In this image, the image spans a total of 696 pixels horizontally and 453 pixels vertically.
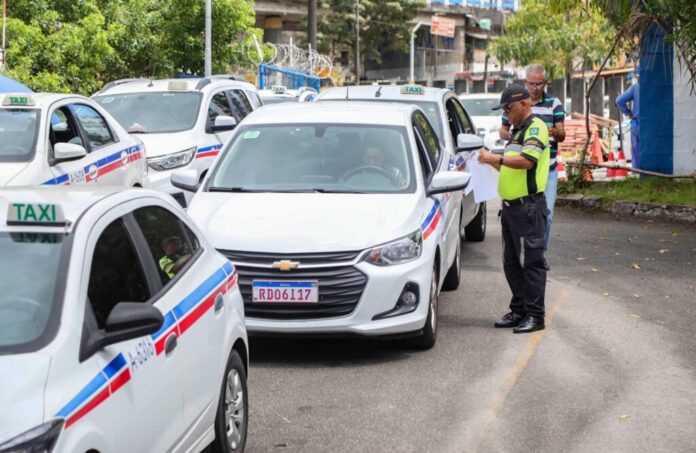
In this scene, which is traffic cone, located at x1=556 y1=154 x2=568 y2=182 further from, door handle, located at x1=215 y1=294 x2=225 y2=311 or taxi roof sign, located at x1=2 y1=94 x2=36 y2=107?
door handle, located at x1=215 y1=294 x2=225 y2=311

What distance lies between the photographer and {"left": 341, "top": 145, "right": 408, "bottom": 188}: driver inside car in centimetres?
893

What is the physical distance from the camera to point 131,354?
14.5ft

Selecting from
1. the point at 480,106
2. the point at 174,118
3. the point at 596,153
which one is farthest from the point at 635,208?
the point at 480,106

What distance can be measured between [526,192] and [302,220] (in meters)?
1.83

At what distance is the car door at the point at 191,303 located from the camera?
16.4 ft

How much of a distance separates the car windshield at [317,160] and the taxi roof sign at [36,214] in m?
4.31

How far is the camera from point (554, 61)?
65.6 meters

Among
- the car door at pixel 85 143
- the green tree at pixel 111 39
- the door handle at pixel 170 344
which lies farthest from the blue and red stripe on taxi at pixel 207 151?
the door handle at pixel 170 344

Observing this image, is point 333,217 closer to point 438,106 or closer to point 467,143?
point 467,143

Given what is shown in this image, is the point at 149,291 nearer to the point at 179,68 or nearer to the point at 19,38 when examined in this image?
the point at 19,38

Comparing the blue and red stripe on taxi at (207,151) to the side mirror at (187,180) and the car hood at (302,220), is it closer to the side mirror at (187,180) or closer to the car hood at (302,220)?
the side mirror at (187,180)

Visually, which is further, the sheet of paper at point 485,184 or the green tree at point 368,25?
the green tree at point 368,25

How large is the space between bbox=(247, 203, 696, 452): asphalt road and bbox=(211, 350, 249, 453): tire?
46 centimetres

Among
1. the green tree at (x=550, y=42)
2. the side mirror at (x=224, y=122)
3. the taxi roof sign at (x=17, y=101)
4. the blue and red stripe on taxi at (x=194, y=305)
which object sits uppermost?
the green tree at (x=550, y=42)
